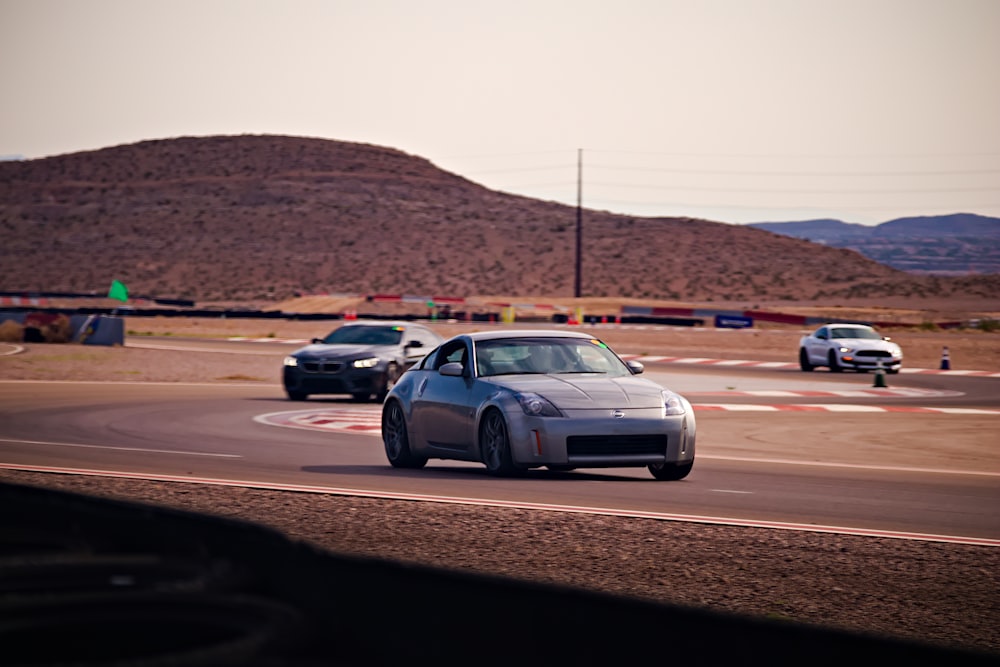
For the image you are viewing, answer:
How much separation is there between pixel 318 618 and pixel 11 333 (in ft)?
137

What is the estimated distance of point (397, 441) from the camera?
15117 millimetres

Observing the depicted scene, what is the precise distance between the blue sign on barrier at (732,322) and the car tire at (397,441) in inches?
1810

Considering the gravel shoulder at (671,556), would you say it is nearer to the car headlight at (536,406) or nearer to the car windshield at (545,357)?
the car headlight at (536,406)

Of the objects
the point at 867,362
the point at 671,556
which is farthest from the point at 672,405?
→ the point at 867,362

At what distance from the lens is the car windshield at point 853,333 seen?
121ft

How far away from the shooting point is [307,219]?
150750mm

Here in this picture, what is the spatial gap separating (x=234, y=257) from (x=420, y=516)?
13070 cm

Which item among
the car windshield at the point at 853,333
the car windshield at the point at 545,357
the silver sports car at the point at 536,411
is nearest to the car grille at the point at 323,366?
the silver sports car at the point at 536,411

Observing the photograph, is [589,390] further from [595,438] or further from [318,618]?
[318,618]

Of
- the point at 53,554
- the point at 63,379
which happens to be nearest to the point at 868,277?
the point at 63,379

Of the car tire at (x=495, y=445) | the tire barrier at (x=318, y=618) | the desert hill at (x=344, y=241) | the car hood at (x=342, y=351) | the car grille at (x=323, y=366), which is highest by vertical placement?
the desert hill at (x=344, y=241)

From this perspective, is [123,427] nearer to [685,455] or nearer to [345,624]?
[685,455]

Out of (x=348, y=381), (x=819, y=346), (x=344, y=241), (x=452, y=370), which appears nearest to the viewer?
(x=452, y=370)

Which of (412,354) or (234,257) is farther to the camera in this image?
(234,257)
